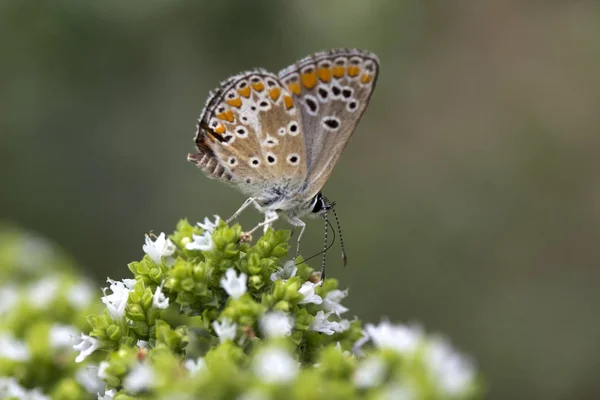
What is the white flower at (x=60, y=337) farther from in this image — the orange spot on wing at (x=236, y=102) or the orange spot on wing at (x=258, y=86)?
the orange spot on wing at (x=258, y=86)

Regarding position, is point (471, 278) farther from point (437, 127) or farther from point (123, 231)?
point (123, 231)

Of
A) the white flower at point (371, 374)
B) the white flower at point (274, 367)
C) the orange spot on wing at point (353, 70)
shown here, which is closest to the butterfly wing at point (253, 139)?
the orange spot on wing at point (353, 70)

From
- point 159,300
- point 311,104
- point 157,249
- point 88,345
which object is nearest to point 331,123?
point 311,104

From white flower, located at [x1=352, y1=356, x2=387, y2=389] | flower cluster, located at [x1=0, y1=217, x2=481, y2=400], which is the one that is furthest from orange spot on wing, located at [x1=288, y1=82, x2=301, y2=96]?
white flower, located at [x1=352, y1=356, x2=387, y2=389]

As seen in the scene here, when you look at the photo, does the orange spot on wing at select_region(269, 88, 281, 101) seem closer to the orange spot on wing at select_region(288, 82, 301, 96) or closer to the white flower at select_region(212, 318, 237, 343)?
the orange spot on wing at select_region(288, 82, 301, 96)

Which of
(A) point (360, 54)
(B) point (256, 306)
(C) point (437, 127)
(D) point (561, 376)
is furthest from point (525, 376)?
(B) point (256, 306)
